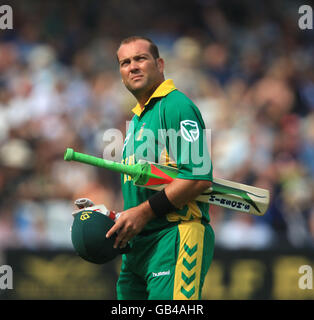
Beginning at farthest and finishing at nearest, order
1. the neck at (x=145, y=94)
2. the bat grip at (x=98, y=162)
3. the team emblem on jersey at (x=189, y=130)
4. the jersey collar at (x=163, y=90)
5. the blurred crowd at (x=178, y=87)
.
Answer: the blurred crowd at (x=178, y=87) < the neck at (x=145, y=94) < the jersey collar at (x=163, y=90) < the team emblem on jersey at (x=189, y=130) < the bat grip at (x=98, y=162)

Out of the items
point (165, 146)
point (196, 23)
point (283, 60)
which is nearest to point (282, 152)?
point (283, 60)

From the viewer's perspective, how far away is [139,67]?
12.6 feet

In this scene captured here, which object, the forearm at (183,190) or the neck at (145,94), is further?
the neck at (145,94)

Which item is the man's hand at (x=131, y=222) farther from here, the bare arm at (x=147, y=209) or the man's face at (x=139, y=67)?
the man's face at (x=139, y=67)

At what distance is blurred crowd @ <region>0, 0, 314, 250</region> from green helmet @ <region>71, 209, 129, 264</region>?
4.14 meters

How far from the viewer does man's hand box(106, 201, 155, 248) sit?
3.52 metres

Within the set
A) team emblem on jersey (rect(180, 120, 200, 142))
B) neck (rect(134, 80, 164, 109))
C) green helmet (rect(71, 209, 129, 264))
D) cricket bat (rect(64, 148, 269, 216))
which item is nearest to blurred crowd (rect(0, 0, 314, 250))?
cricket bat (rect(64, 148, 269, 216))

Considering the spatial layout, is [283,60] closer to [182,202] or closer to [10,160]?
[10,160]

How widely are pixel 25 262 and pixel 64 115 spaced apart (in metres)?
2.65

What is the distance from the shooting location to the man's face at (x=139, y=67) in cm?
384

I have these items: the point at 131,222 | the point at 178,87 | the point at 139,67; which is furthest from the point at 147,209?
the point at 178,87

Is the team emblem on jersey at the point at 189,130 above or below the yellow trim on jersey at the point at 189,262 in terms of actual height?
above

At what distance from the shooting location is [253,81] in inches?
385

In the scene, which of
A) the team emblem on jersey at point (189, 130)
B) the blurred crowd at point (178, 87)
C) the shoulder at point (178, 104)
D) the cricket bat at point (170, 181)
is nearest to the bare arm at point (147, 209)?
the cricket bat at point (170, 181)
